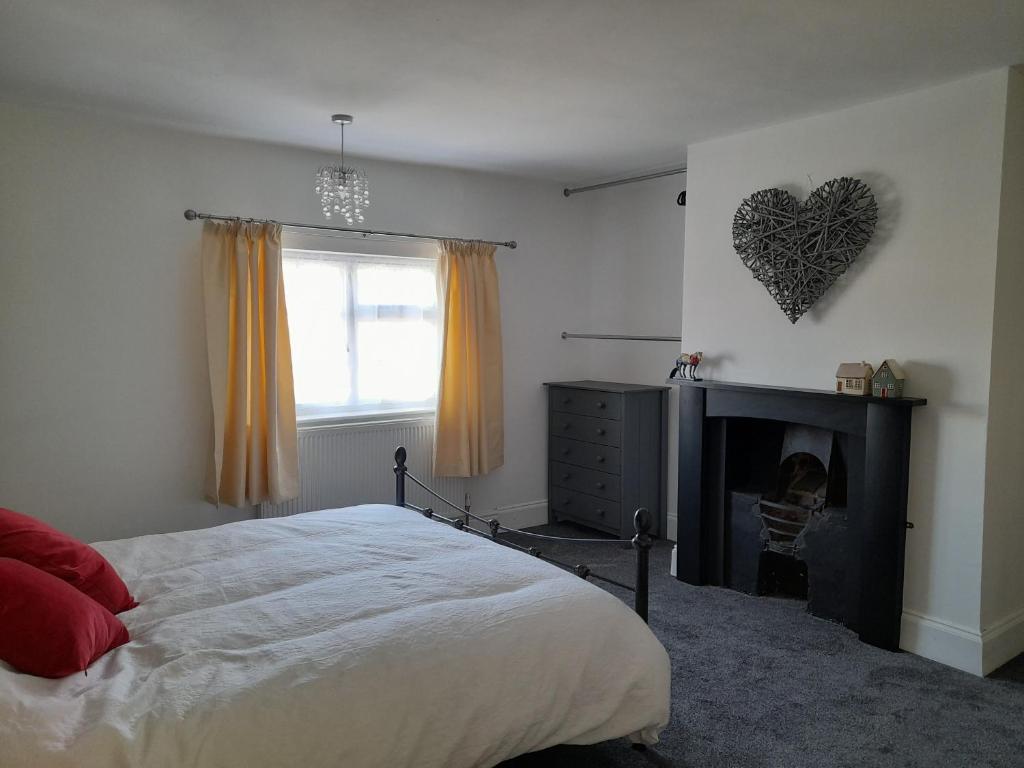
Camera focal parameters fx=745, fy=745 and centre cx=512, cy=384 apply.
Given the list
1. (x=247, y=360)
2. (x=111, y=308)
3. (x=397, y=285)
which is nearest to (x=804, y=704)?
(x=247, y=360)

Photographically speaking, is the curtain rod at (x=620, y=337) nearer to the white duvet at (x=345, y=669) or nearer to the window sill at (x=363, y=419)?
the window sill at (x=363, y=419)

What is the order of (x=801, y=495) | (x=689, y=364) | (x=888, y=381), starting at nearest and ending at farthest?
1. (x=888, y=381)
2. (x=801, y=495)
3. (x=689, y=364)

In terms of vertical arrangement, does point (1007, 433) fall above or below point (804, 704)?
above

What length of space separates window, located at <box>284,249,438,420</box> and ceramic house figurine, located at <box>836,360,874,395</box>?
8.52ft

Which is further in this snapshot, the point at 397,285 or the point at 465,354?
the point at 465,354

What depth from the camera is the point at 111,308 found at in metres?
3.95

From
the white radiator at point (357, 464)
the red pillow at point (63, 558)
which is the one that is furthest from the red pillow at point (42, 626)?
the white radiator at point (357, 464)

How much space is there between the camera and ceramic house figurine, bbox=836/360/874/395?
347 cm

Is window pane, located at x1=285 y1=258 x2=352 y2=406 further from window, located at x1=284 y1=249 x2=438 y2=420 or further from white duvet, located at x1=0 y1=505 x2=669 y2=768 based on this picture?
white duvet, located at x1=0 y1=505 x2=669 y2=768

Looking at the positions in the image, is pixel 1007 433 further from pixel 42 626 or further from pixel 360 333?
pixel 42 626

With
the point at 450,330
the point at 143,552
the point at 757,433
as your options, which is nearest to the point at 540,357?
the point at 450,330

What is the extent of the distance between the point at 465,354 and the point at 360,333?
718 mm

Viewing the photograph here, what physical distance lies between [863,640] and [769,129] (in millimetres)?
2612

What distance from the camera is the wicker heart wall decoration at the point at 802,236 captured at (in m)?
3.54
